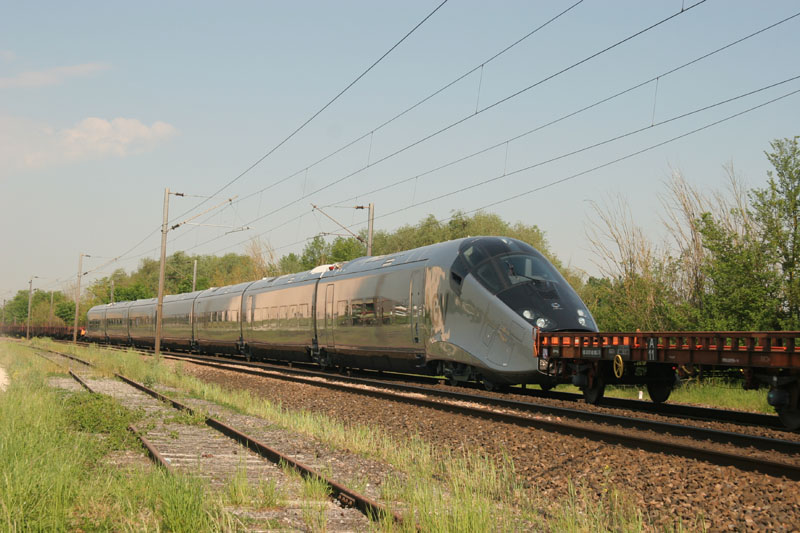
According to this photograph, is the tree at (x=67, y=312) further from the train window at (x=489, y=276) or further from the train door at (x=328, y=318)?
the train window at (x=489, y=276)

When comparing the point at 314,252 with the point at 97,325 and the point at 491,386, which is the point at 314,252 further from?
the point at 491,386

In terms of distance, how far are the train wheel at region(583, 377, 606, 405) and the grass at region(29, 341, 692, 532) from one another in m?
4.27

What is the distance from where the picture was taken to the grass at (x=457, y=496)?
A: 5590 millimetres

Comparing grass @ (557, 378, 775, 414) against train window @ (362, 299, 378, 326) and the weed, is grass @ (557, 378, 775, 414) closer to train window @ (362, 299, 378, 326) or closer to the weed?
train window @ (362, 299, 378, 326)

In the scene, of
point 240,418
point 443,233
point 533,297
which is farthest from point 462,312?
point 443,233

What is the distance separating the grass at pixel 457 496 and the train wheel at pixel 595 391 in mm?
4275

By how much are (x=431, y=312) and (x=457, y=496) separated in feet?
35.2

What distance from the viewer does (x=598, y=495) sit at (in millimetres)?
6988

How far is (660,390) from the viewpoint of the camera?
12.9 metres

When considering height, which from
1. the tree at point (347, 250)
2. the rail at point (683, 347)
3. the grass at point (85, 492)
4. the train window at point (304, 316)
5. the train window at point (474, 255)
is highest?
the tree at point (347, 250)

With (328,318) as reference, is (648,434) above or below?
below

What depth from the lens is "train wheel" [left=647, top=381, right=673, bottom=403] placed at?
12.9 meters

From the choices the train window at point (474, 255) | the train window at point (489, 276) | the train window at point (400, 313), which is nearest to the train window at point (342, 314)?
the train window at point (400, 313)

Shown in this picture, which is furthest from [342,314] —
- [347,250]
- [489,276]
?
[347,250]
